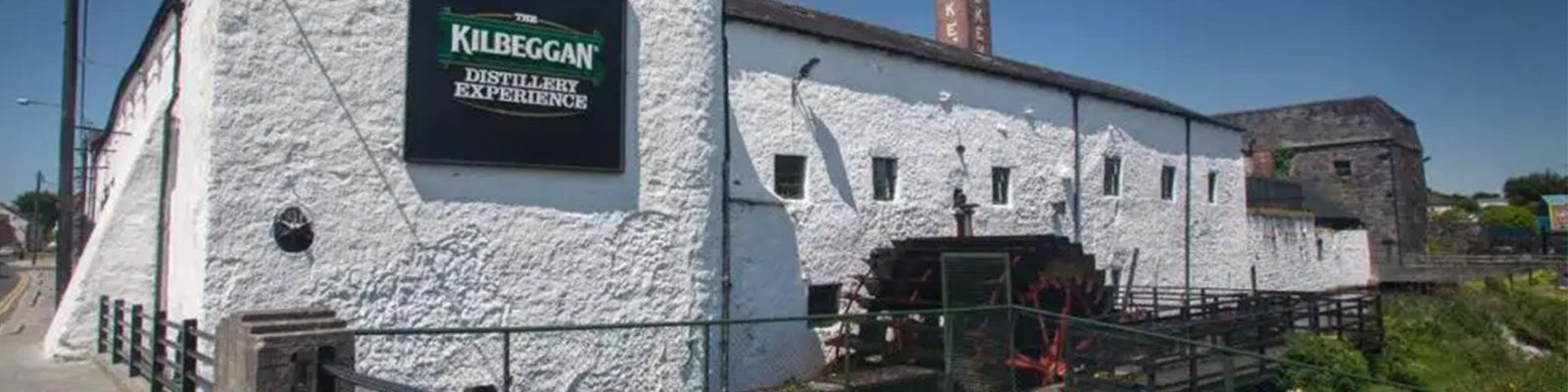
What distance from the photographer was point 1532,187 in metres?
65.1

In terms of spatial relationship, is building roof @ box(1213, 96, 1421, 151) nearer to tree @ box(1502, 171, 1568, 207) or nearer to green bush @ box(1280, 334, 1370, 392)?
green bush @ box(1280, 334, 1370, 392)

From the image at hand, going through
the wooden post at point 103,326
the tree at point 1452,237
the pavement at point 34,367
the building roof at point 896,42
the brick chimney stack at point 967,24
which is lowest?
the pavement at point 34,367

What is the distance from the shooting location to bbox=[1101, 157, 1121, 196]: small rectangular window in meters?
16.7

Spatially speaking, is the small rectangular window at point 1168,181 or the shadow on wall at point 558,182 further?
the small rectangular window at point 1168,181

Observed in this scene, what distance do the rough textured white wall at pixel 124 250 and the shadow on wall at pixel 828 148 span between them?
6.83 meters

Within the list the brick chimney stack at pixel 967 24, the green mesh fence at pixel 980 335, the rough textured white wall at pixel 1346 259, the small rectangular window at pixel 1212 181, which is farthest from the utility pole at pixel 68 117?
the rough textured white wall at pixel 1346 259

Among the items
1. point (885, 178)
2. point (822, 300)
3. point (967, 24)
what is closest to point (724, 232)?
point (822, 300)

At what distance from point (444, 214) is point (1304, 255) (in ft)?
67.6

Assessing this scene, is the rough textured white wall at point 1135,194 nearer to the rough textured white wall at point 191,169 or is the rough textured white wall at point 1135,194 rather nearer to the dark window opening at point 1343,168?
the rough textured white wall at point 191,169

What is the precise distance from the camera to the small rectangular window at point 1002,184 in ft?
48.0

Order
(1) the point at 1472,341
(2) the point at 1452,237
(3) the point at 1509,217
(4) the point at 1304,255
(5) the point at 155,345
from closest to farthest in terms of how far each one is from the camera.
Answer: (5) the point at 155,345 → (1) the point at 1472,341 → (4) the point at 1304,255 → (2) the point at 1452,237 → (3) the point at 1509,217

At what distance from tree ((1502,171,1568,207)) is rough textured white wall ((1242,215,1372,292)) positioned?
4631 centimetres

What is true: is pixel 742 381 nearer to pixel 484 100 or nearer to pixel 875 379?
pixel 875 379

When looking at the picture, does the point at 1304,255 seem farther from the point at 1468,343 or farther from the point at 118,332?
the point at 118,332
